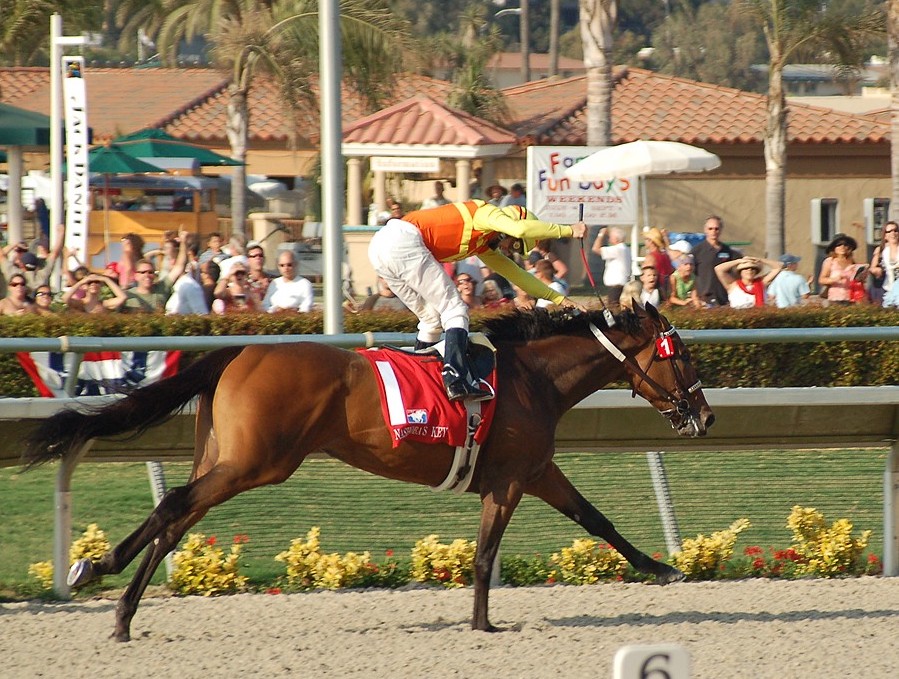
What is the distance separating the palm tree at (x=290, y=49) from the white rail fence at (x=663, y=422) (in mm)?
13125

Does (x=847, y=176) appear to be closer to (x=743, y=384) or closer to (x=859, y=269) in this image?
(x=859, y=269)

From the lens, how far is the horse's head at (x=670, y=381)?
19.1 ft

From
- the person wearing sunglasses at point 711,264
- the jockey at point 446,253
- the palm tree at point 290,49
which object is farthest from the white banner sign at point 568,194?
the jockey at point 446,253

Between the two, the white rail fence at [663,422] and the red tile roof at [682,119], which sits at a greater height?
the red tile roof at [682,119]

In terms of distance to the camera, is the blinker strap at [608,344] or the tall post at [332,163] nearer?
the blinker strap at [608,344]

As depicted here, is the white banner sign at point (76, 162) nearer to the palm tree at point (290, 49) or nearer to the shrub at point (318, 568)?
the palm tree at point (290, 49)

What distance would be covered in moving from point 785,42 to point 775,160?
1924mm

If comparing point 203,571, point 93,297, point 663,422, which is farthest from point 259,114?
point 203,571

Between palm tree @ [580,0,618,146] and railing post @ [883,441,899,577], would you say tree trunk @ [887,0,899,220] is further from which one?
railing post @ [883,441,899,577]

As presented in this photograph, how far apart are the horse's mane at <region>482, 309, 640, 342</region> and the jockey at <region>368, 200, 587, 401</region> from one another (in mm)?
264

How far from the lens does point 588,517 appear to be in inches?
229

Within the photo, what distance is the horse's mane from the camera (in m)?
5.84

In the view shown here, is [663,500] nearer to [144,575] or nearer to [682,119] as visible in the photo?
[144,575]

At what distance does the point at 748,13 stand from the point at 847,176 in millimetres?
5866
